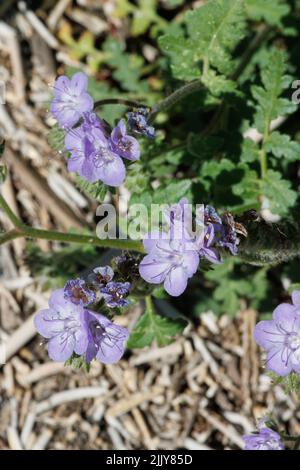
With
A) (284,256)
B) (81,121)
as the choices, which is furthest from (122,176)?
(284,256)

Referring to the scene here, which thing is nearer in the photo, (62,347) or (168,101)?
(62,347)

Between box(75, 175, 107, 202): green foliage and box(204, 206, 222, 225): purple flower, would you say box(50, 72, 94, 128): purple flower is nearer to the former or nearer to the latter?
box(75, 175, 107, 202): green foliage

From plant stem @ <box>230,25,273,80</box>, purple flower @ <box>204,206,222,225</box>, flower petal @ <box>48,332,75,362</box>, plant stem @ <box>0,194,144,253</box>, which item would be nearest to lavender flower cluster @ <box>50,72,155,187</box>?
plant stem @ <box>0,194,144,253</box>

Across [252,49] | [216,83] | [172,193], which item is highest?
[252,49]

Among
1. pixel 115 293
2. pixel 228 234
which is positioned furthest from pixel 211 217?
pixel 115 293

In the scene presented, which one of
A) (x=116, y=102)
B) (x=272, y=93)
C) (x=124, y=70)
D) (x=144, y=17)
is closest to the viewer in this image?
(x=116, y=102)

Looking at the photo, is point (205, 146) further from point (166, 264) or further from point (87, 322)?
point (87, 322)

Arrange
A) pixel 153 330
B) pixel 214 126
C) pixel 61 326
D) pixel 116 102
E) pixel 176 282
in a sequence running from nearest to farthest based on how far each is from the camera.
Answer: pixel 176 282 < pixel 61 326 < pixel 116 102 < pixel 153 330 < pixel 214 126

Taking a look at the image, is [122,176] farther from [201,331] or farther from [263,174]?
[201,331]
